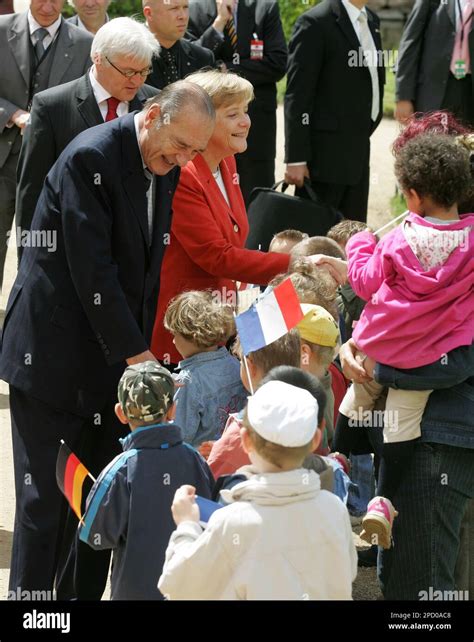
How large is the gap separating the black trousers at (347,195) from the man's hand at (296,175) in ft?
0.51

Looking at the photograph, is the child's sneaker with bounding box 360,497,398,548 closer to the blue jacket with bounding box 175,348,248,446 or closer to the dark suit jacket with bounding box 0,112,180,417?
the blue jacket with bounding box 175,348,248,446

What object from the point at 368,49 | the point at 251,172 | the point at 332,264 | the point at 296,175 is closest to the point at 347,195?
the point at 296,175

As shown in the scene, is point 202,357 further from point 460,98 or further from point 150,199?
point 460,98

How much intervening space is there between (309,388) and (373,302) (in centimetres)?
55

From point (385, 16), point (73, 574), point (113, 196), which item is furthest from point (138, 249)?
point (385, 16)

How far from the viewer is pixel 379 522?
3832 mm

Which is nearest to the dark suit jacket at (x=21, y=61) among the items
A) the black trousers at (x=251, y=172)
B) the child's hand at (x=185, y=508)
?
the black trousers at (x=251, y=172)

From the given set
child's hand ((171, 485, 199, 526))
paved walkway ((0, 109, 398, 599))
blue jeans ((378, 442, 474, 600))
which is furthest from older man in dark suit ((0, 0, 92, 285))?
child's hand ((171, 485, 199, 526))

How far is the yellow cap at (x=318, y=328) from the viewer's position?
4074 millimetres

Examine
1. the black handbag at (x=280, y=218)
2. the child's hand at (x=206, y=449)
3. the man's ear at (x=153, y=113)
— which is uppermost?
the man's ear at (x=153, y=113)

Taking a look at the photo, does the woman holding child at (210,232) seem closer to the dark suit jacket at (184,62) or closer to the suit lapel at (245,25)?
the dark suit jacket at (184,62)

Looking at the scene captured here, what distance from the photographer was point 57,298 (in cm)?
412

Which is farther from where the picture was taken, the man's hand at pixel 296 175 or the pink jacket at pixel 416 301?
the man's hand at pixel 296 175

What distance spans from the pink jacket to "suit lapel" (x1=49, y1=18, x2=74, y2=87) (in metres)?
3.25
